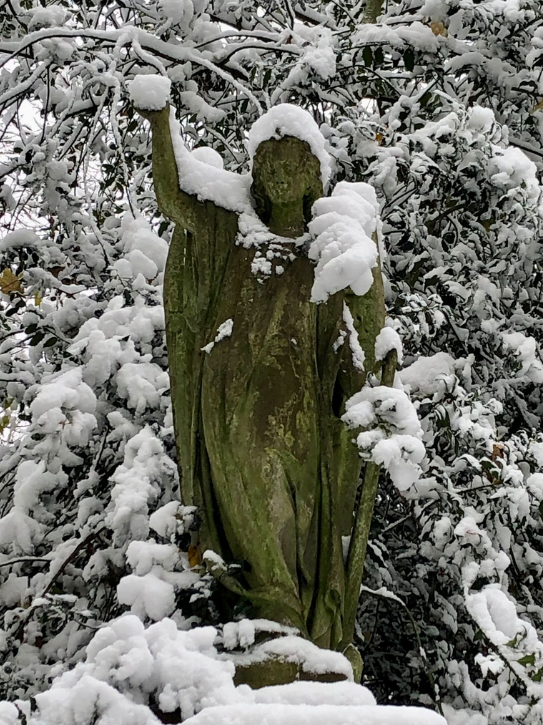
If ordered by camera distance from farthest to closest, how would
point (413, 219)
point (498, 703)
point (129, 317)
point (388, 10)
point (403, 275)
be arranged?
point (388, 10), point (403, 275), point (413, 219), point (129, 317), point (498, 703)

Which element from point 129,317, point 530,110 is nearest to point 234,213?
point 129,317

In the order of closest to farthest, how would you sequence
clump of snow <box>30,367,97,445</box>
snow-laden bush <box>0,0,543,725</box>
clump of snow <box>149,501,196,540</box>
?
clump of snow <box>149,501,196,540</box> < clump of snow <box>30,367,97,445</box> < snow-laden bush <box>0,0,543,725</box>

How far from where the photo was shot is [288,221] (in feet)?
6.92

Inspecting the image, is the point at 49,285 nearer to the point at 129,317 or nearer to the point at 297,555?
the point at 129,317

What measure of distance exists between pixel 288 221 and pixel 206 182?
0.85 ft

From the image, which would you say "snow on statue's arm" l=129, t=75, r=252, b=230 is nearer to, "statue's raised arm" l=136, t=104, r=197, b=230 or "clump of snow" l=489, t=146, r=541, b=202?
"statue's raised arm" l=136, t=104, r=197, b=230

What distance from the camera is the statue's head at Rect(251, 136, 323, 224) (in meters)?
2.01

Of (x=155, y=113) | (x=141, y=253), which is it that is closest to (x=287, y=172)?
(x=155, y=113)

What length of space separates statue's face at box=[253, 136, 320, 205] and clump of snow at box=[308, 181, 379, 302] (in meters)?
0.08

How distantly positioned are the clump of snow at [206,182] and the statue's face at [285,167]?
99 mm

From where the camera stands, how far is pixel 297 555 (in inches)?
75.5

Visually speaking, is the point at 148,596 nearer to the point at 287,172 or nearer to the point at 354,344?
the point at 354,344

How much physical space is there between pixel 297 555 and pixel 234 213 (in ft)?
3.19

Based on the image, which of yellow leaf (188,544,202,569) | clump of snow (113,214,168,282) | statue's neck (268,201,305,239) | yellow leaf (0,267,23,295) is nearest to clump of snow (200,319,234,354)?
statue's neck (268,201,305,239)
